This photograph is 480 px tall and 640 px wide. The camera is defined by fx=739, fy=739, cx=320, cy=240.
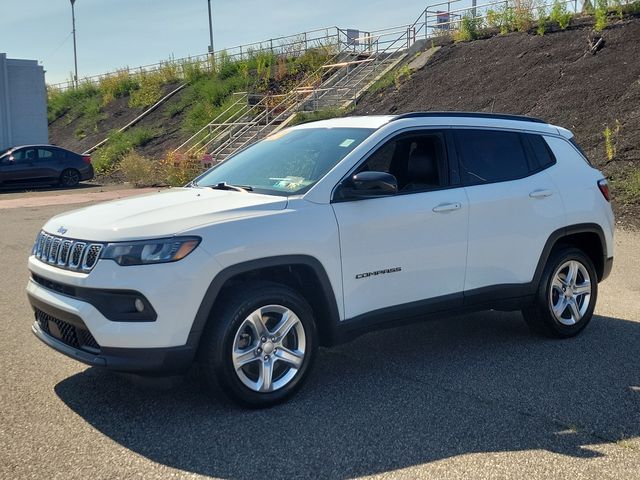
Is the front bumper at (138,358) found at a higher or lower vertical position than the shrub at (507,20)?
lower

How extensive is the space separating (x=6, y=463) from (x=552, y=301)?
4.27 m

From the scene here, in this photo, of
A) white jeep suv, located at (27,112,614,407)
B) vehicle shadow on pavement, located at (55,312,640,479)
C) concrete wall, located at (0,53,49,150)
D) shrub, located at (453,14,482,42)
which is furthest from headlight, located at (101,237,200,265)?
concrete wall, located at (0,53,49,150)

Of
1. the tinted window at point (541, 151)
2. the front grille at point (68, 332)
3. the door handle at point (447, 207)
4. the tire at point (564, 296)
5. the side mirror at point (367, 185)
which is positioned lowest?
the tire at point (564, 296)

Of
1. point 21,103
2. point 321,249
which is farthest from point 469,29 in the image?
point 321,249

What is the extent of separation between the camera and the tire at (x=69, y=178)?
78.4ft

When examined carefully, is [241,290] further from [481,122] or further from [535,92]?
[535,92]

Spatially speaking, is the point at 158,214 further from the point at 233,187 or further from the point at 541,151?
the point at 541,151

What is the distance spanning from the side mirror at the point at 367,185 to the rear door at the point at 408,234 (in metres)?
0.05

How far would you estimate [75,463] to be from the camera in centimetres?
384

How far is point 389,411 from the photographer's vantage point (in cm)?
456

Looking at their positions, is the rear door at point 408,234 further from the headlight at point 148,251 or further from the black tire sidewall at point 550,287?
the headlight at point 148,251

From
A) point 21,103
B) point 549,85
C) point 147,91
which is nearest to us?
point 549,85

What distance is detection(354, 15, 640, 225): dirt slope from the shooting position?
1563 cm

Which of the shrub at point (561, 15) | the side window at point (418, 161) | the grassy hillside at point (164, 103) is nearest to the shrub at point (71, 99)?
the grassy hillside at point (164, 103)
